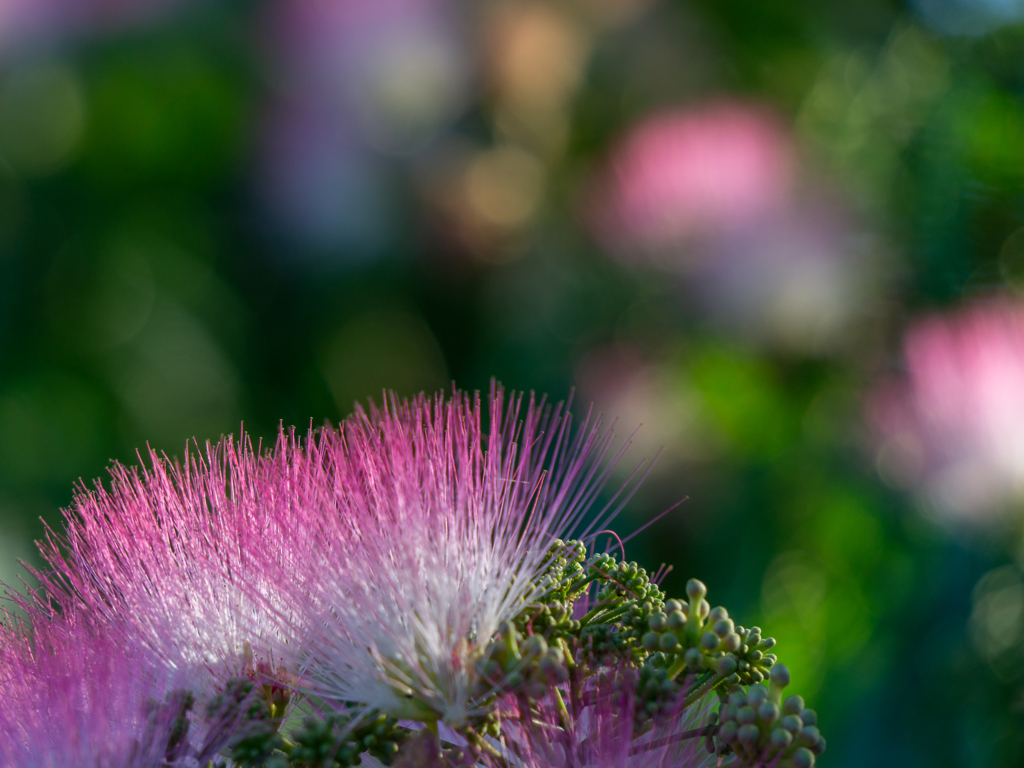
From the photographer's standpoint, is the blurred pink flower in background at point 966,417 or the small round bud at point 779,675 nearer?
the small round bud at point 779,675

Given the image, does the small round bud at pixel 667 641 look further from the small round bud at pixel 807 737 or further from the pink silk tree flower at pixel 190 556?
the pink silk tree flower at pixel 190 556

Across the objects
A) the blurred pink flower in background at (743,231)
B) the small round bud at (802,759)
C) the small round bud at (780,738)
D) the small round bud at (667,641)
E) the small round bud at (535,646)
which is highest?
the blurred pink flower in background at (743,231)

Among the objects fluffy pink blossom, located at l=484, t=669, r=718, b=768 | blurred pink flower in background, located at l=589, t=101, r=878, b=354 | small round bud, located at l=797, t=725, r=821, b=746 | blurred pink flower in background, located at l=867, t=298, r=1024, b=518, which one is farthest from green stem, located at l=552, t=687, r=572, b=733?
blurred pink flower in background, located at l=589, t=101, r=878, b=354

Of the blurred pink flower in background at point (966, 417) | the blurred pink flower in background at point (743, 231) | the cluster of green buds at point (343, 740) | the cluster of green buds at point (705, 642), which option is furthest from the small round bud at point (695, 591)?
the blurred pink flower in background at point (743, 231)

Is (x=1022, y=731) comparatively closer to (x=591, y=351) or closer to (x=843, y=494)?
(x=843, y=494)

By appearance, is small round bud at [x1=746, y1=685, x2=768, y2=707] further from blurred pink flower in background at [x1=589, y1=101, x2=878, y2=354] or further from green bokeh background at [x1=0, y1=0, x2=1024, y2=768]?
blurred pink flower in background at [x1=589, y1=101, x2=878, y2=354]

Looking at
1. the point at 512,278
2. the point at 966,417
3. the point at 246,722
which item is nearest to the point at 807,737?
the point at 246,722
